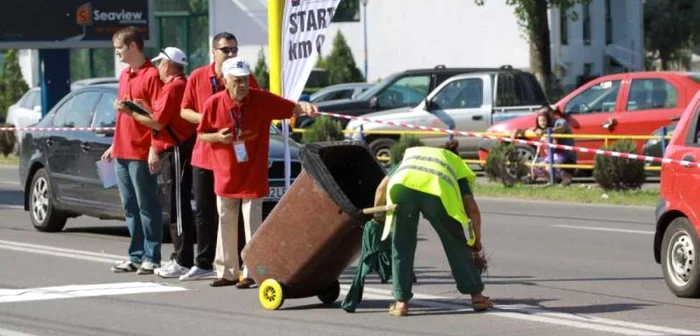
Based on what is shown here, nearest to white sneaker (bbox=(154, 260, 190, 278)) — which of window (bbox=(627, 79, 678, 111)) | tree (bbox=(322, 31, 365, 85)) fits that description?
window (bbox=(627, 79, 678, 111))

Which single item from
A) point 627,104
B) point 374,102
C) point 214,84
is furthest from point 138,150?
point 374,102

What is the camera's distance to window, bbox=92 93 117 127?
602 inches

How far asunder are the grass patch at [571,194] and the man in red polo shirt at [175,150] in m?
9.10

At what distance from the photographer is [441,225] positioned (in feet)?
32.1

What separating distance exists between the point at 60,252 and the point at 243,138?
11.9 ft

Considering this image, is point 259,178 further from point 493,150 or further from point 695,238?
point 493,150

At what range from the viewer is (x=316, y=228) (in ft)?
32.6

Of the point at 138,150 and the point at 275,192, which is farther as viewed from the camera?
the point at 275,192

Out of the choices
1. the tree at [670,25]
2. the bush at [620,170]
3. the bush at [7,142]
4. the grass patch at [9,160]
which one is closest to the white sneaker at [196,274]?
the bush at [620,170]

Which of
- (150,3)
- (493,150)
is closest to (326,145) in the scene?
(493,150)

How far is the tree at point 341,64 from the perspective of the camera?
5450 centimetres

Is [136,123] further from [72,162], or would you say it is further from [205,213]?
[72,162]

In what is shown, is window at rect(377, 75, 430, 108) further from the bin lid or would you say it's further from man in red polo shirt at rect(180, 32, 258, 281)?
the bin lid

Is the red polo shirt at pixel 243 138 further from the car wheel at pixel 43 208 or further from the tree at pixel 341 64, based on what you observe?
the tree at pixel 341 64
